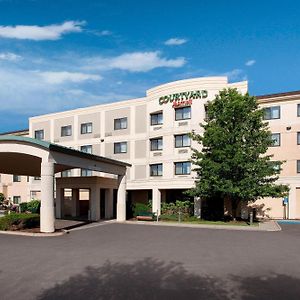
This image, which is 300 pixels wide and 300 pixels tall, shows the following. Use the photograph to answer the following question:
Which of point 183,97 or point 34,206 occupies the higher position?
point 183,97

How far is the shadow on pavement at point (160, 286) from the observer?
8352 millimetres

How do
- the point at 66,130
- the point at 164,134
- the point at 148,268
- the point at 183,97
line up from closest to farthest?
the point at 148,268
the point at 183,97
the point at 164,134
the point at 66,130

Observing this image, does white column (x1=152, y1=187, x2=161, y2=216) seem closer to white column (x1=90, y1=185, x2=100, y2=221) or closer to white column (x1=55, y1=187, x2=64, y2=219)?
white column (x1=90, y1=185, x2=100, y2=221)

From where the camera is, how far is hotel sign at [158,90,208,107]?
3488 centimetres

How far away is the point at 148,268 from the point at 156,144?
88.1 feet

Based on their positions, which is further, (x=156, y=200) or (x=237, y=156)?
(x=156, y=200)

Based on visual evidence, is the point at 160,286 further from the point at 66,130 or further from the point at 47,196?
the point at 66,130

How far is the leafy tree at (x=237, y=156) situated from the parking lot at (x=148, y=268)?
30.0 ft

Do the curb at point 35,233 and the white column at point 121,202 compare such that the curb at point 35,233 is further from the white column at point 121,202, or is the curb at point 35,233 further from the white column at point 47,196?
the white column at point 121,202

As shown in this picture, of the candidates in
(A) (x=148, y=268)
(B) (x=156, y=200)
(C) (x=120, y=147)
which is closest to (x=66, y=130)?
(C) (x=120, y=147)

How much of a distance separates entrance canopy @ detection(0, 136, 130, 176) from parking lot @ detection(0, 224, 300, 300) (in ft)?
18.0

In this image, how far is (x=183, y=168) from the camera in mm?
35594

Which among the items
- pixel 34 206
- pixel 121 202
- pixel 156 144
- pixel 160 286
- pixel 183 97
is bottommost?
pixel 34 206

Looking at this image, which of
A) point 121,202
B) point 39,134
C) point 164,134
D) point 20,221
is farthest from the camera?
point 39,134
